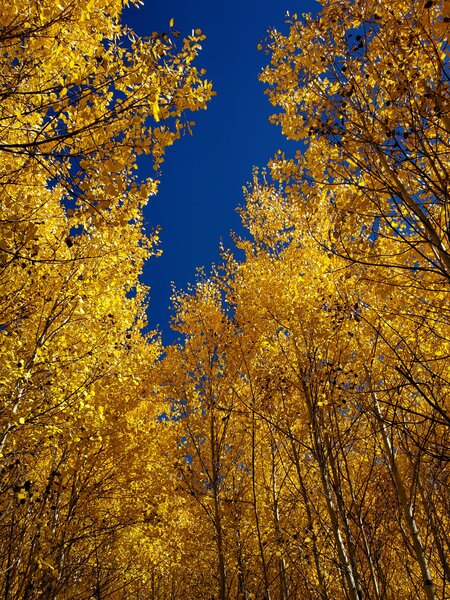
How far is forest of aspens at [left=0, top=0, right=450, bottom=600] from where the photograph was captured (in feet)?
8.07

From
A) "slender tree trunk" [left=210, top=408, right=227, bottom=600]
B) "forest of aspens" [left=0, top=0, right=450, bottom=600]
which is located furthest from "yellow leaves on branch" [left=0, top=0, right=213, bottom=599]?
"slender tree trunk" [left=210, top=408, right=227, bottom=600]

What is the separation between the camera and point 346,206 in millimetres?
3066

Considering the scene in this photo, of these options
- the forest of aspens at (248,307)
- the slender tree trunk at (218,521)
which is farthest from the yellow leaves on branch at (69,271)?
the slender tree trunk at (218,521)

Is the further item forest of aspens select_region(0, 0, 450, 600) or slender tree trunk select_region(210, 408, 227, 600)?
slender tree trunk select_region(210, 408, 227, 600)

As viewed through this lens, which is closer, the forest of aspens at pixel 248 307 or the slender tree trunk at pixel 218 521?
the forest of aspens at pixel 248 307

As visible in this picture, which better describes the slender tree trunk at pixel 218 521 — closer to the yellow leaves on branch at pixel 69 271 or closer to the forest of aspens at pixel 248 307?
the forest of aspens at pixel 248 307

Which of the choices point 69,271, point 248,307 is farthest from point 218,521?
point 69,271

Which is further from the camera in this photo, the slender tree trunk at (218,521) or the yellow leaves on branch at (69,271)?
the slender tree trunk at (218,521)

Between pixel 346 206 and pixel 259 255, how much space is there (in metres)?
3.76

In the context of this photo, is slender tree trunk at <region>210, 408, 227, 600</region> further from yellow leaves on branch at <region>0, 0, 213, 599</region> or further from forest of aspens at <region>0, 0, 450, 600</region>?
yellow leaves on branch at <region>0, 0, 213, 599</region>

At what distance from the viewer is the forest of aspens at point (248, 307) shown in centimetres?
246

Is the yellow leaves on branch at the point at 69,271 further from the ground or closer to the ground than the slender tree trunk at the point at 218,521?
further from the ground

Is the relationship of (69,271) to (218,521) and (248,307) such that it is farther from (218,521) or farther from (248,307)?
(218,521)

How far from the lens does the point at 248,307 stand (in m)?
5.98
